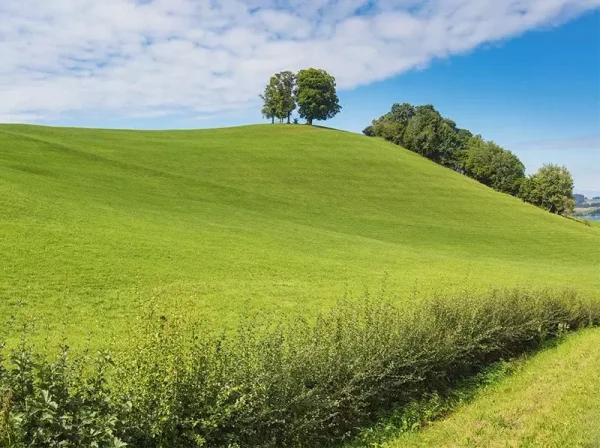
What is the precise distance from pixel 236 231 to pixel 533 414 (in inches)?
885

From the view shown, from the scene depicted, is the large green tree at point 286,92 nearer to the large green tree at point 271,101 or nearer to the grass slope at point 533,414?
the large green tree at point 271,101

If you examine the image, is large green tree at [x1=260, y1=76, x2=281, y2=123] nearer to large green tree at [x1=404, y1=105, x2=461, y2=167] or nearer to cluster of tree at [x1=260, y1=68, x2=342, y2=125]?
cluster of tree at [x1=260, y1=68, x2=342, y2=125]

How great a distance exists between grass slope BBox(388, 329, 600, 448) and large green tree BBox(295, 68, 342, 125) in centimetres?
9953

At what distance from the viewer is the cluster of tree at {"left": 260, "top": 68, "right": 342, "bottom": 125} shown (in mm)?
109125

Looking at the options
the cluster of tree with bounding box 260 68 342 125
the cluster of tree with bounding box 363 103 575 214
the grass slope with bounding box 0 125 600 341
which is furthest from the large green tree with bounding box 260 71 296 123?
the grass slope with bounding box 0 125 600 341

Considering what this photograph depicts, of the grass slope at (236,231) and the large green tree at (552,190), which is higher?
the large green tree at (552,190)

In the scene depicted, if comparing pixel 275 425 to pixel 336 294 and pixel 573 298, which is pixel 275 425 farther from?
pixel 573 298

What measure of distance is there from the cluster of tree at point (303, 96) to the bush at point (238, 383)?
100 metres

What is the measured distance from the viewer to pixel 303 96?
357ft

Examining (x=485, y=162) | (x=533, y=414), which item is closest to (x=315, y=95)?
(x=485, y=162)

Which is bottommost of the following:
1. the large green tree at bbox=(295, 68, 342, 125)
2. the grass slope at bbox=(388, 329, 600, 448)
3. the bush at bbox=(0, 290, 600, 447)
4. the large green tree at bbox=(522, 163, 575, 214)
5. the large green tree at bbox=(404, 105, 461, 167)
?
the grass slope at bbox=(388, 329, 600, 448)

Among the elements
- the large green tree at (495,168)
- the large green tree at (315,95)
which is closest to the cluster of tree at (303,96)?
the large green tree at (315,95)

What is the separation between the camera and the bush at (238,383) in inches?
238

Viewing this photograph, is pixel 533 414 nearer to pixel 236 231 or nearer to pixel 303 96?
pixel 236 231
